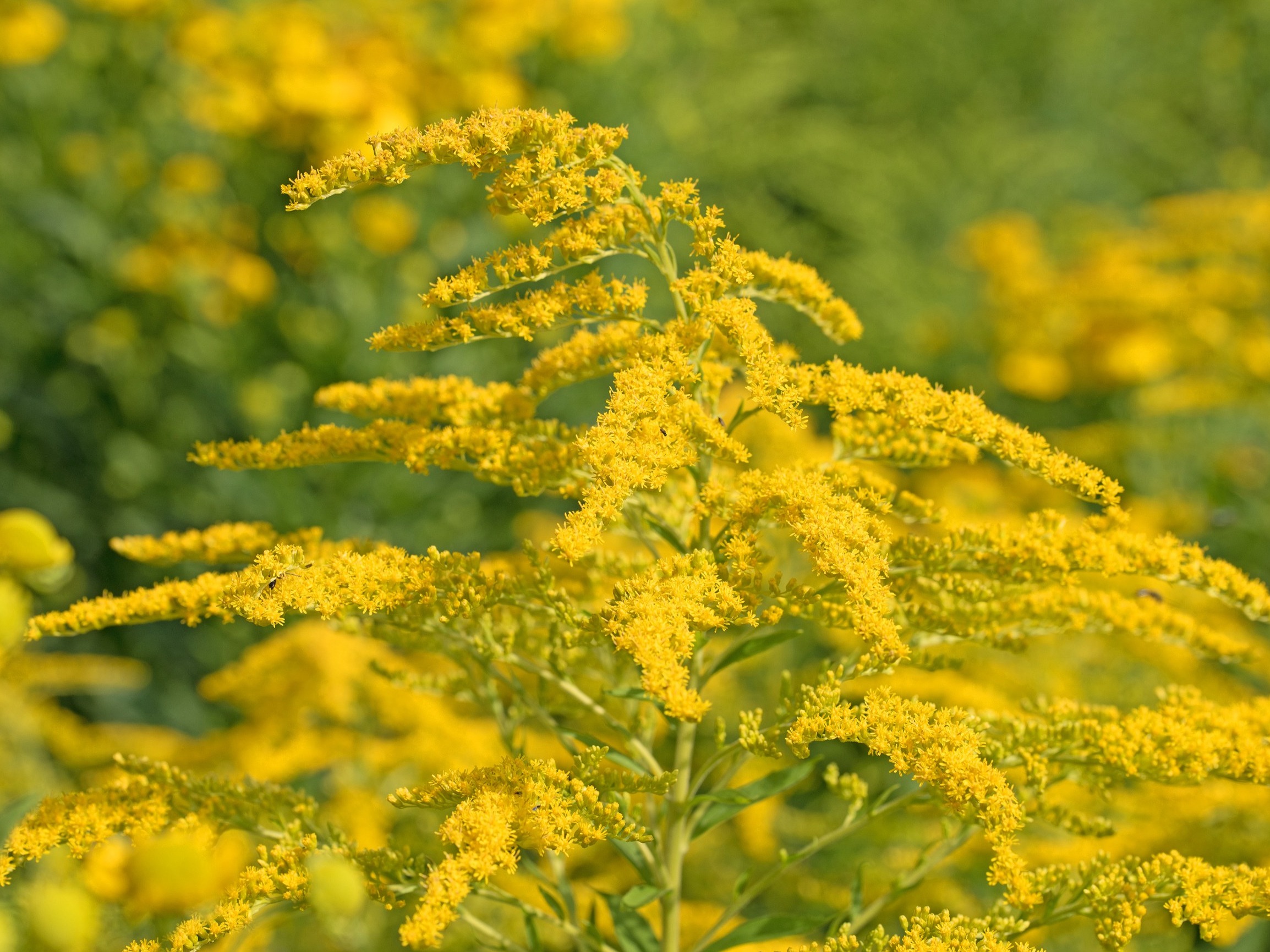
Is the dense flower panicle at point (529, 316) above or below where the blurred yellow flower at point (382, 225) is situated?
below

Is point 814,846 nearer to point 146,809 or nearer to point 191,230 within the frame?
point 146,809

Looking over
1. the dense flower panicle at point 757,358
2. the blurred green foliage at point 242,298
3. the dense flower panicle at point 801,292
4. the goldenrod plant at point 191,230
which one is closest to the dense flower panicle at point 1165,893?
the dense flower panicle at point 757,358

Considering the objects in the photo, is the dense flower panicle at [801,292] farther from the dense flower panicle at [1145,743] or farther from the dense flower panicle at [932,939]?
the dense flower panicle at [932,939]

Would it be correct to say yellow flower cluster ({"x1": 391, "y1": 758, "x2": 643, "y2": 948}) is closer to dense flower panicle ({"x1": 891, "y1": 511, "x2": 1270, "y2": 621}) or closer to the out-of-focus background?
dense flower panicle ({"x1": 891, "y1": 511, "x2": 1270, "y2": 621})

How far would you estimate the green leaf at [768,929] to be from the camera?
1.52 meters

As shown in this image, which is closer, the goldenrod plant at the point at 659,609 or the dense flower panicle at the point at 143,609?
the goldenrod plant at the point at 659,609

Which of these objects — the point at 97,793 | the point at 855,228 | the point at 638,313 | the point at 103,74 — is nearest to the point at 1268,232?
the point at 855,228

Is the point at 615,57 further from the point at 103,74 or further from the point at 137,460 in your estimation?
the point at 137,460

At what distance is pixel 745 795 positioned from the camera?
5.00ft

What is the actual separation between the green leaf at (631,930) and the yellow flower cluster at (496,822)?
23 centimetres

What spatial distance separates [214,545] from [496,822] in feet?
2.43

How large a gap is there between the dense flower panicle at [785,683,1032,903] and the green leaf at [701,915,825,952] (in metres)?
0.27

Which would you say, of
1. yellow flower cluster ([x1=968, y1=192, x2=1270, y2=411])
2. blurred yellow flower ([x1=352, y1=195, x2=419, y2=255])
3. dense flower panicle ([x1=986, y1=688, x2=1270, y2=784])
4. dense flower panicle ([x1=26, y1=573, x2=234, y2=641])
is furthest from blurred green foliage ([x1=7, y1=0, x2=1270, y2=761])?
dense flower panicle ([x1=26, y1=573, x2=234, y2=641])

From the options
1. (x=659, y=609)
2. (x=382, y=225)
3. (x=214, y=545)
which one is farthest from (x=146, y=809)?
(x=382, y=225)
